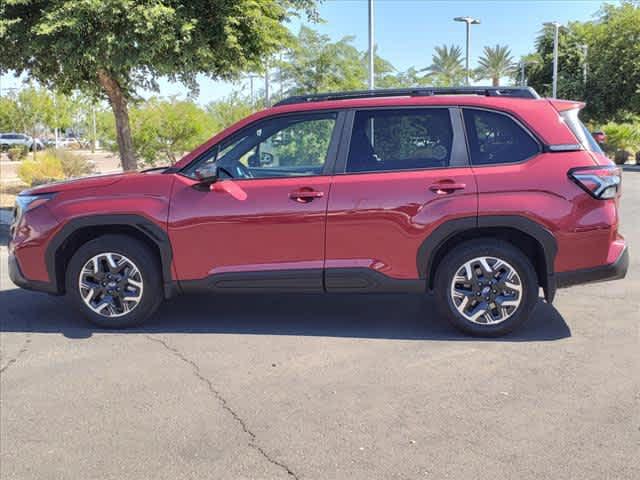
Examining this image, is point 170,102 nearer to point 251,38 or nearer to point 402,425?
point 251,38

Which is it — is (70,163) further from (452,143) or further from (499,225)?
(499,225)

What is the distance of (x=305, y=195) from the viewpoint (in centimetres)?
511

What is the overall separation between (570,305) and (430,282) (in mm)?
1671

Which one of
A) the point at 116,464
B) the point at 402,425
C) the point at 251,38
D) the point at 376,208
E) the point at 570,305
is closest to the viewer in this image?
the point at 116,464

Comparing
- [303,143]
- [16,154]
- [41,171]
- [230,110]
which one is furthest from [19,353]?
[16,154]

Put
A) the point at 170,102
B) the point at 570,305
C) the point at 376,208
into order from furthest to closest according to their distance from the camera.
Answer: the point at 170,102 → the point at 570,305 → the point at 376,208

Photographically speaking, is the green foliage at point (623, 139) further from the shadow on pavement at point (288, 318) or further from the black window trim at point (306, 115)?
the black window trim at point (306, 115)

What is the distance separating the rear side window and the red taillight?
338 millimetres

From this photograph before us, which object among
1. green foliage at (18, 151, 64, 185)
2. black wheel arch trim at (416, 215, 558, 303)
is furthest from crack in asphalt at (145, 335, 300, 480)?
green foliage at (18, 151, 64, 185)

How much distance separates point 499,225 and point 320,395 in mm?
1892

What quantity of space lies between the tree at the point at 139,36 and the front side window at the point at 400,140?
20.2 ft

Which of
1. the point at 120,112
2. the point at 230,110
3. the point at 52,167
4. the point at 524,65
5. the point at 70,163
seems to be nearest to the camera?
the point at 120,112

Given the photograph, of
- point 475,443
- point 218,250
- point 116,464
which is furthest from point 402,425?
point 218,250

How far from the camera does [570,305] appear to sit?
20.1 feet
